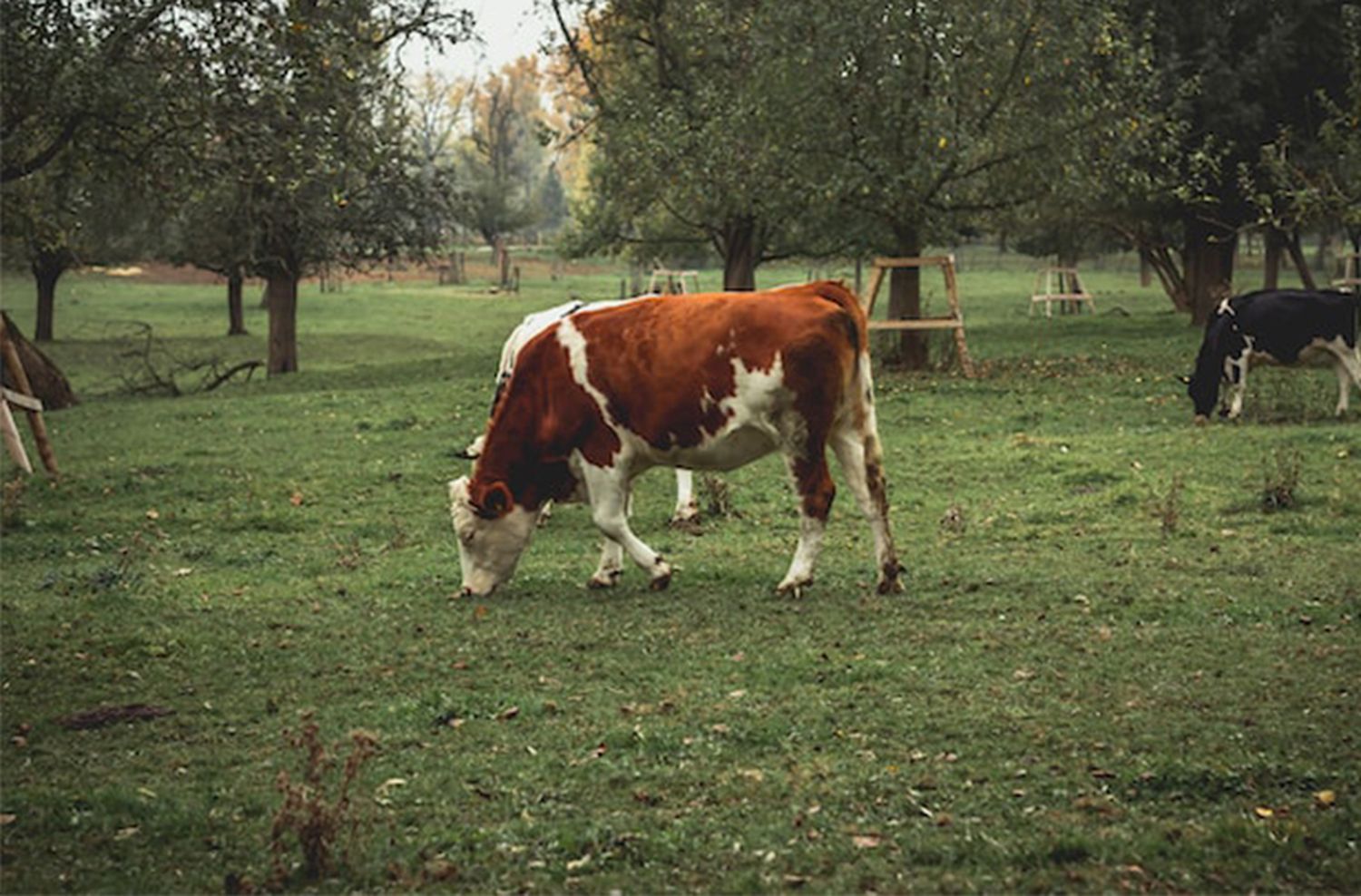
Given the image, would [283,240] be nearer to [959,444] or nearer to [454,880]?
[959,444]

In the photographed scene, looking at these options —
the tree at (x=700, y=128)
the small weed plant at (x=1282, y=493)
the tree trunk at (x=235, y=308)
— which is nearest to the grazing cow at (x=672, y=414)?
the small weed plant at (x=1282, y=493)

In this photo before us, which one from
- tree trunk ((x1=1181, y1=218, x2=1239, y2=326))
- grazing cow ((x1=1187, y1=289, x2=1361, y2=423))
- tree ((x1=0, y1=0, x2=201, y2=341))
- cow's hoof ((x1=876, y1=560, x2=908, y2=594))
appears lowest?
cow's hoof ((x1=876, y1=560, x2=908, y2=594))

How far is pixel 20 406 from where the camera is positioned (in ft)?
58.4

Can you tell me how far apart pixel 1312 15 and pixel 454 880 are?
29.7m

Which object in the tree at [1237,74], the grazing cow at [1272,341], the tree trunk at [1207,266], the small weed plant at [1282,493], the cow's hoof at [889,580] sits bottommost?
the cow's hoof at [889,580]

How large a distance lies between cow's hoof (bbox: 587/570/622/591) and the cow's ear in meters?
0.83

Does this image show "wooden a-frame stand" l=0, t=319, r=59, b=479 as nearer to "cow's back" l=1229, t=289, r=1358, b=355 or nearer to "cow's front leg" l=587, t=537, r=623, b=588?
"cow's front leg" l=587, t=537, r=623, b=588

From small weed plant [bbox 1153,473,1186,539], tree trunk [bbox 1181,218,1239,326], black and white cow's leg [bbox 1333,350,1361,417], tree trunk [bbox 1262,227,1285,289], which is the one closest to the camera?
small weed plant [bbox 1153,473,1186,539]

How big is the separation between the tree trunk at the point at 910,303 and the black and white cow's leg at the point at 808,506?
16.4 m

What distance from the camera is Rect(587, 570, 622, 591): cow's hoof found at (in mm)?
11945

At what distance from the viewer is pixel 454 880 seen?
6.19 m

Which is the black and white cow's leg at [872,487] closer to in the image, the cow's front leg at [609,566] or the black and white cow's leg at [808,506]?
the black and white cow's leg at [808,506]

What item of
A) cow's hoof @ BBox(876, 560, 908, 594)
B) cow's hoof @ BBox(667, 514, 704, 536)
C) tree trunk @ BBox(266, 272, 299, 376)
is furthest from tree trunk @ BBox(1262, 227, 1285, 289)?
cow's hoof @ BBox(876, 560, 908, 594)

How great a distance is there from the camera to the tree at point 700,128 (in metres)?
26.0
